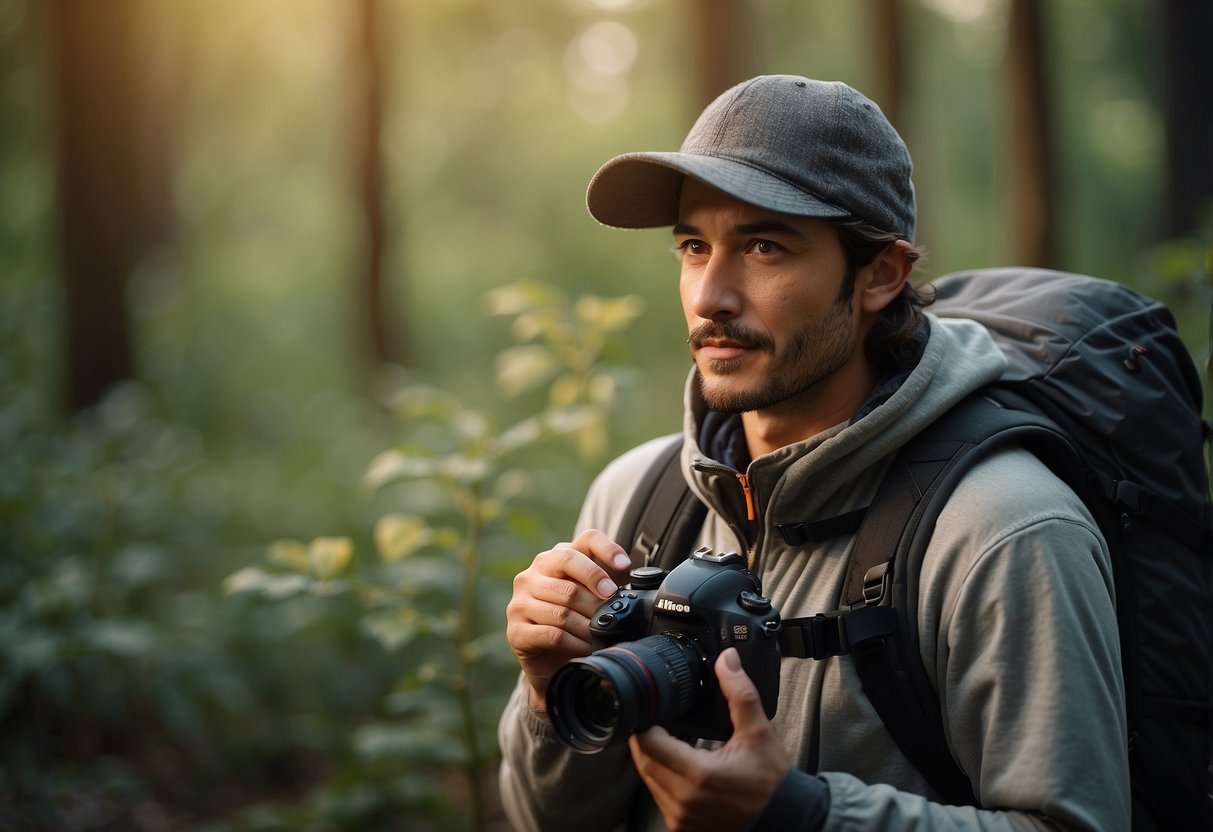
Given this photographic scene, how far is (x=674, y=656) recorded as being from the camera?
1.77m

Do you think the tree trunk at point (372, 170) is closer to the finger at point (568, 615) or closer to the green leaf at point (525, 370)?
the green leaf at point (525, 370)

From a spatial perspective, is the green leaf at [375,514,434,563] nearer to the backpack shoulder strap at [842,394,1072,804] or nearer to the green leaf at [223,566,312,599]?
the green leaf at [223,566,312,599]

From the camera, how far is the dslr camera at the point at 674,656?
67.0 inches

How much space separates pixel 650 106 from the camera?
91.4ft

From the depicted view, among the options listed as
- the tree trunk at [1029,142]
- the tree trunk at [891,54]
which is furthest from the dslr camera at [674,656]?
the tree trunk at [891,54]

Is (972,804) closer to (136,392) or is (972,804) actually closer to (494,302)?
(494,302)

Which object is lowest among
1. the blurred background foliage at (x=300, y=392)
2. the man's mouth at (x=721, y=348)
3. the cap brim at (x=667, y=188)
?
the blurred background foliage at (x=300, y=392)

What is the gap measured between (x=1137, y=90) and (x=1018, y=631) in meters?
23.6

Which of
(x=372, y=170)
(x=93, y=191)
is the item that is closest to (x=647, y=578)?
(x=93, y=191)

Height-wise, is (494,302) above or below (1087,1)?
below

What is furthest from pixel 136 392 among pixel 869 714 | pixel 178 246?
pixel 178 246

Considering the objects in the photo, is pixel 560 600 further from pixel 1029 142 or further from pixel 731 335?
pixel 1029 142

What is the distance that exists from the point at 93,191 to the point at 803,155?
771 cm

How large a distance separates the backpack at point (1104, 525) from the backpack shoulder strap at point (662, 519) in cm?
5
